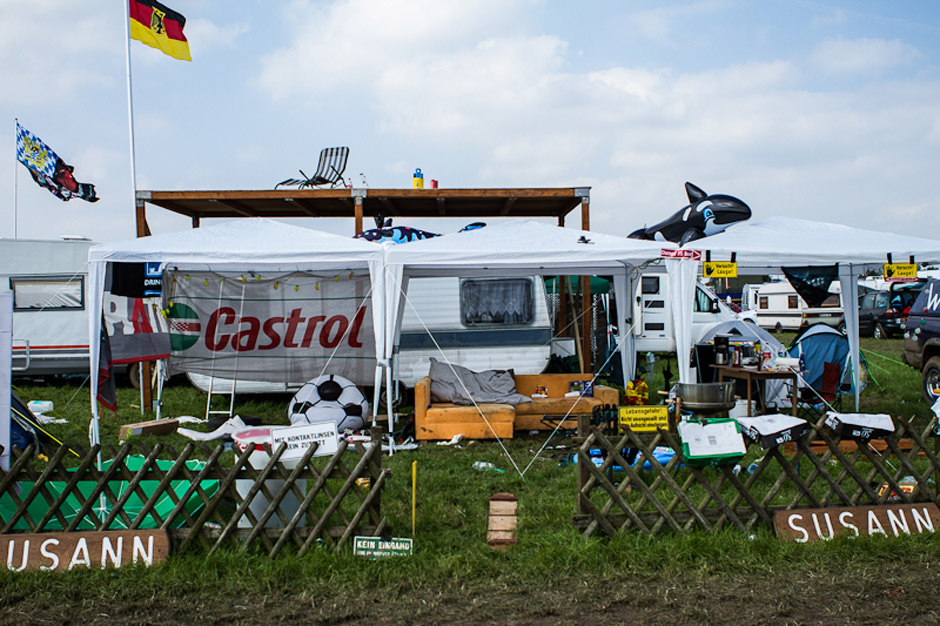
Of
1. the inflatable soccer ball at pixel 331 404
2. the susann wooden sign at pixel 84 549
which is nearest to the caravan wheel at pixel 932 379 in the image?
the inflatable soccer ball at pixel 331 404

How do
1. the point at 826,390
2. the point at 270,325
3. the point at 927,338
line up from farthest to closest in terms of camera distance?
1. the point at 270,325
2. the point at 927,338
3. the point at 826,390

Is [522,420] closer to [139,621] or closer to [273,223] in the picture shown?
[273,223]

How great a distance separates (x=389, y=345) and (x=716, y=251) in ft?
11.8

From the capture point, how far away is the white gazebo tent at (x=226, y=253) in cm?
682

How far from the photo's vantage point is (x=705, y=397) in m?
6.56

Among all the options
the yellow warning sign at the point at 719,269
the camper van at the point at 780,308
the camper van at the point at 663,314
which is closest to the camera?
the yellow warning sign at the point at 719,269

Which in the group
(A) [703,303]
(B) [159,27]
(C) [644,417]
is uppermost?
(B) [159,27]

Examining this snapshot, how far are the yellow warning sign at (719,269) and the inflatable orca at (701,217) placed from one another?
14.2 ft

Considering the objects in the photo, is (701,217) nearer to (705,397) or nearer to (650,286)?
(650,286)

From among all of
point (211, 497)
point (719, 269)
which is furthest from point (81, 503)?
point (719, 269)

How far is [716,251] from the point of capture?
23.5 feet

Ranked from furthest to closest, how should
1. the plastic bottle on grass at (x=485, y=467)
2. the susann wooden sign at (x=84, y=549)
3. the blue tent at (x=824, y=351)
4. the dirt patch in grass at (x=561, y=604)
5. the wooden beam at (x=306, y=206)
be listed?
the wooden beam at (x=306, y=206) < the blue tent at (x=824, y=351) < the plastic bottle on grass at (x=485, y=467) < the susann wooden sign at (x=84, y=549) < the dirt patch in grass at (x=561, y=604)

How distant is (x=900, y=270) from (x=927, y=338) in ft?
7.07

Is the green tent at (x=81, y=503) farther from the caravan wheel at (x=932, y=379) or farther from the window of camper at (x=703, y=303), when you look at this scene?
the window of camper at (x=703, y=303)
